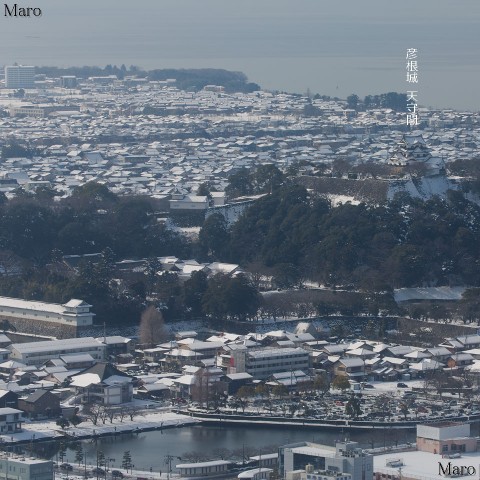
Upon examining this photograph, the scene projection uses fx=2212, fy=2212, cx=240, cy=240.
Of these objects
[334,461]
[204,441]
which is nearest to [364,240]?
[204,441]

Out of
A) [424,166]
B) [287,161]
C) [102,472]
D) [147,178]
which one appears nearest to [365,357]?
[102,472]

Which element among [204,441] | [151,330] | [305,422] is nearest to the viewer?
[204,441]

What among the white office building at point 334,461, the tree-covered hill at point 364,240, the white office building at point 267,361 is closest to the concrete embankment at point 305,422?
the white office building at point 267,361

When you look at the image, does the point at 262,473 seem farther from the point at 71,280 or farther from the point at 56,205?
the point at 56,205

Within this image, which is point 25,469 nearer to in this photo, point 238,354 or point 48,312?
point 238,354

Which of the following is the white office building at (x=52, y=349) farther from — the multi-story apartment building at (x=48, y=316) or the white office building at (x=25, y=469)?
the white office building at (x=25, y=469)

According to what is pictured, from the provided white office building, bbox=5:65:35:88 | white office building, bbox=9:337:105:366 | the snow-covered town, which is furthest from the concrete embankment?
white office building, bbox=5:65:35:88

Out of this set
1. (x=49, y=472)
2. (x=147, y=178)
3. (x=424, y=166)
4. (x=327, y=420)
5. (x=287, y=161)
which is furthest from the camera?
(x=287, y=161)
